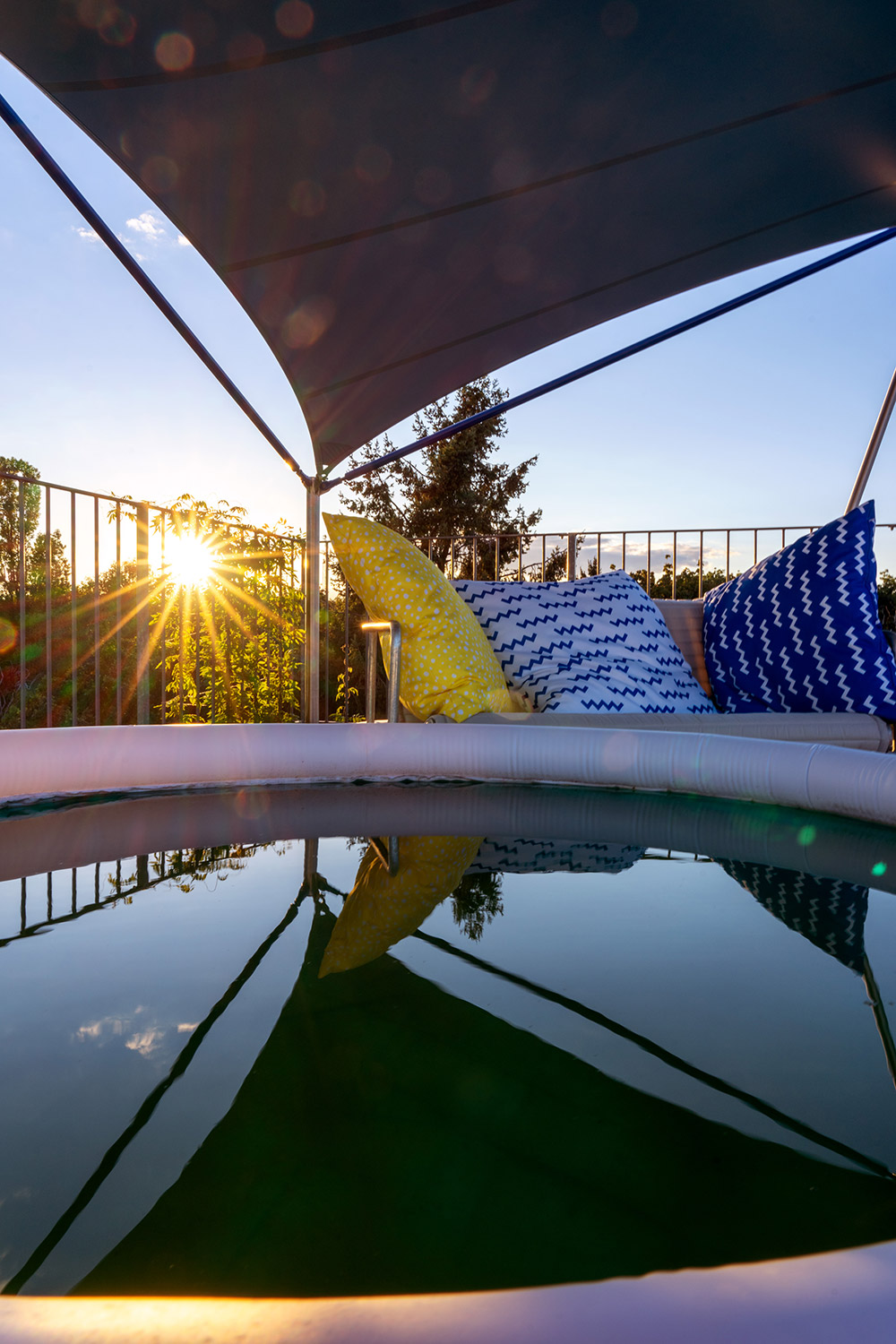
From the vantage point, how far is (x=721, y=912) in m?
1.23

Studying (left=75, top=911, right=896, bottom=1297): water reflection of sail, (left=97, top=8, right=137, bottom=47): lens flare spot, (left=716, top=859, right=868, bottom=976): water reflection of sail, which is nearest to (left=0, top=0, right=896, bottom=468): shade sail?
(left=97, top=8, right=137, bottom=47): lens flare spot

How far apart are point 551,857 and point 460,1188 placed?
999 mm

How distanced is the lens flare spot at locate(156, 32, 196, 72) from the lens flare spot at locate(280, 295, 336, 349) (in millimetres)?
917

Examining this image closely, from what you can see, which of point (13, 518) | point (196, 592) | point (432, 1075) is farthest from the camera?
point (13, 518)

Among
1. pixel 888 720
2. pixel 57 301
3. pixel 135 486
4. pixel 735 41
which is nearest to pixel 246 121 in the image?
pixel 735 41

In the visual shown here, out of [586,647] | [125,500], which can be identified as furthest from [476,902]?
[125,500]

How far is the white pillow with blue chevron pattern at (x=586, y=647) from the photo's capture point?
261cm

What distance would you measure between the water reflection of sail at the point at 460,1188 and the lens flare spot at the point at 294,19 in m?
2.05

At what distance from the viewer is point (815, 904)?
4.17 feet

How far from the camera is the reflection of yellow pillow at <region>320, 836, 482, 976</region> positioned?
104 cm

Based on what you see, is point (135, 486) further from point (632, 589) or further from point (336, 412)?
point (632, 589)

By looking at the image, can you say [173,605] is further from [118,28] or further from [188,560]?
[118,28]

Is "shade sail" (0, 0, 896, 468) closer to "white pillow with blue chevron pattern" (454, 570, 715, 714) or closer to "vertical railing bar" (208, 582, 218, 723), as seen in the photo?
"white pillow with blue chevron pattern" (454, 570, 715, 714)

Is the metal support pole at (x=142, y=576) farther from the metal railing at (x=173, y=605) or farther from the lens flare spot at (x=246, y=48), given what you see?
the lens flare spot at (x=246, y=48)
